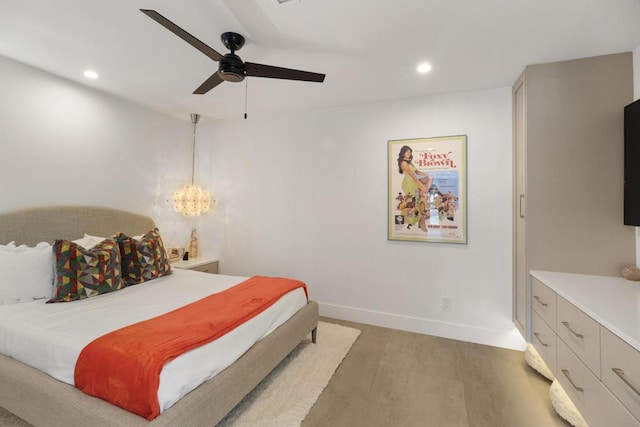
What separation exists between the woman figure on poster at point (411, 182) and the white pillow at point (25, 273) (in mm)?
3166

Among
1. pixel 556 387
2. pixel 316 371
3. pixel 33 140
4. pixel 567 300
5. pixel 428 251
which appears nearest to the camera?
pixel 567 300

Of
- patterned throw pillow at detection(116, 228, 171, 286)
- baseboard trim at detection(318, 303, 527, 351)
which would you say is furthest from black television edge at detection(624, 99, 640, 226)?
patterned throw pillow at detection(116, 228, 171, 286)

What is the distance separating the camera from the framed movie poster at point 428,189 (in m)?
2.75

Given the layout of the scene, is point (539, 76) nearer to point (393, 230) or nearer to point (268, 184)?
point (393, 230)

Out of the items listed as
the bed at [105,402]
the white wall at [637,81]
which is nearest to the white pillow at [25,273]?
the bed at [105,402]

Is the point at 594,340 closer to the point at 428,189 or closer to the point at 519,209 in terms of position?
the point at 519,209

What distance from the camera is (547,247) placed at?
215 cm

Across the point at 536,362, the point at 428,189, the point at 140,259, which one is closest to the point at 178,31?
the point at 140,259

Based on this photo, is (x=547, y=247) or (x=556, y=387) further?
(x=547, y=247)

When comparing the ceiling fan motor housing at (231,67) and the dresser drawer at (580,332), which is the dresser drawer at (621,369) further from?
the ceiling fan motor housing at (231,67)

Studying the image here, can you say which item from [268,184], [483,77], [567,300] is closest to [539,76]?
[483,77]

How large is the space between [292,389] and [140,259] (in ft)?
6.02

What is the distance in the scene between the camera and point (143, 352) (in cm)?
128

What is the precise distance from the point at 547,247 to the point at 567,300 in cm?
67
